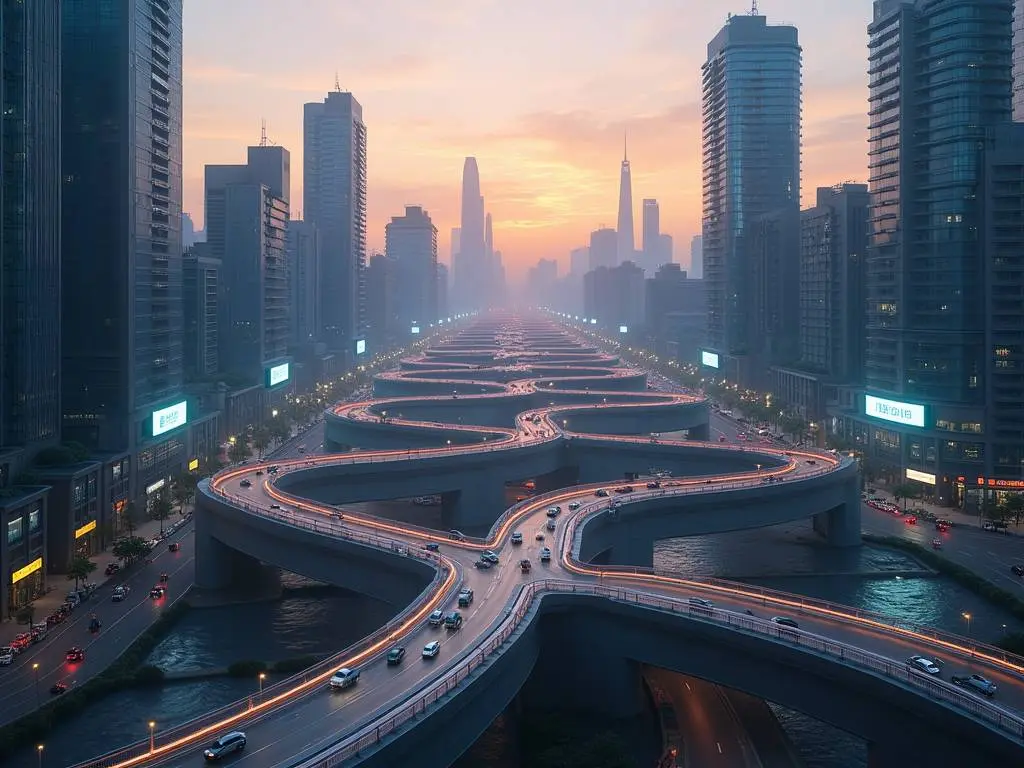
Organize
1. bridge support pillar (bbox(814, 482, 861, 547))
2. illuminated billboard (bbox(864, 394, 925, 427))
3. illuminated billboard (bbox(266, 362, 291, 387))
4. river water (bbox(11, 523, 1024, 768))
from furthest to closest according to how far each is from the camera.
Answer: illuminated billboard (bbox(266, 362, 291, 387)) → illuminated billboard (bbox(864, 394, 925, 427)) → bridge support pillar (bbox(814, 482, 861, 547)) → river water (bbox(11, 523, 1024, 768))

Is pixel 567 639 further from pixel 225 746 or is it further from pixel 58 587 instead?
pixel 58 587

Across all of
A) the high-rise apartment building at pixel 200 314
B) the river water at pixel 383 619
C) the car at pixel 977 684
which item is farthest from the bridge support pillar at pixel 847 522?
the high-rise apartment building at pixel 200 314

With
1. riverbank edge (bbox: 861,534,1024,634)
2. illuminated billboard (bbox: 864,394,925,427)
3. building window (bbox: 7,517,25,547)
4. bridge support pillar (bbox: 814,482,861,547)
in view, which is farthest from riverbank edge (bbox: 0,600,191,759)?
illuminated billboard (bbox: 864,394,925,427)

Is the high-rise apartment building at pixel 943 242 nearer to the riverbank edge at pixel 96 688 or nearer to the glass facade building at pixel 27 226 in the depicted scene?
the riverbank edge at pixel 96 688

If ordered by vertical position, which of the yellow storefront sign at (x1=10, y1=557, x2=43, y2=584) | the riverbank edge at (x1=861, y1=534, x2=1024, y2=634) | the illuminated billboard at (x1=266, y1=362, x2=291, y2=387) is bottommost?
the riverbank edge at (x1=861, y1=534, x2=1024, y2=634)

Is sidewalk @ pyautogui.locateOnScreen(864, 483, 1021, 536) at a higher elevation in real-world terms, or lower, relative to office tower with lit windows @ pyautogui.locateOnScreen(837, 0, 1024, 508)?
lower

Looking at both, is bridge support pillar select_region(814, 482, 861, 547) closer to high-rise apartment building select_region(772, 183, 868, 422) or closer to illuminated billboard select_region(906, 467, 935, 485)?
illuminated billboard select_region(906, 467, 935, 485)

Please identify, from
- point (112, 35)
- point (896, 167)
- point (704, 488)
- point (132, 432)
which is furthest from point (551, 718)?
point (896, 167)
